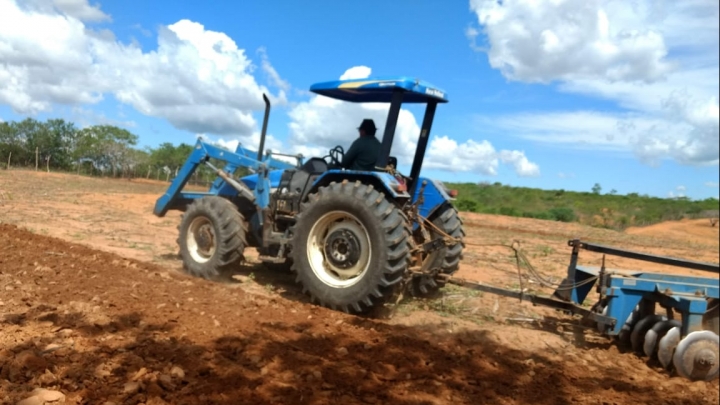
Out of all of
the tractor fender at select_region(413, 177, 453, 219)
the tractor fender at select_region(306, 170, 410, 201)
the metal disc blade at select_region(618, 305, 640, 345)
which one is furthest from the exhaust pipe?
the metal disc blade at select_region(618, 305, 640, 345)

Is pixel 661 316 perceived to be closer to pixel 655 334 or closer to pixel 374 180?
pixel 655 334

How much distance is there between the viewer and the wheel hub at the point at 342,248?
5.46 metres

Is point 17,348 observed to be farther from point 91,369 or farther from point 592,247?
point 592,247

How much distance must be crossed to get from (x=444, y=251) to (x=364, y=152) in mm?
1501

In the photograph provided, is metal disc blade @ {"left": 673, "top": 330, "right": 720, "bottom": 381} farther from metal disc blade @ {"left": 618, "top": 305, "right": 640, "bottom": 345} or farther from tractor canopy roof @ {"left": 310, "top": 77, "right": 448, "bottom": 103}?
tractor canopy roof @ {"left": 310, "top": 77, "right": 448, "bottom": 103}

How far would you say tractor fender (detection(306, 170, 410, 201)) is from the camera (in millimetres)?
5418

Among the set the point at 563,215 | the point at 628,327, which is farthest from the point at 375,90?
the point at 563,215

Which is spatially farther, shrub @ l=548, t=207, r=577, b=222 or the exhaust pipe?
shrub @ l=548, t=207, r=577, b=222

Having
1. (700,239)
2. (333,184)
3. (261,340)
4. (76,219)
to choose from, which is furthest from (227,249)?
(700,239)

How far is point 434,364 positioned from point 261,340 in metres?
1.30

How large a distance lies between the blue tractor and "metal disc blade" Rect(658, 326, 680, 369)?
2160 mm

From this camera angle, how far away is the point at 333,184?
552 cm

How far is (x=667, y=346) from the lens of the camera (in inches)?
182

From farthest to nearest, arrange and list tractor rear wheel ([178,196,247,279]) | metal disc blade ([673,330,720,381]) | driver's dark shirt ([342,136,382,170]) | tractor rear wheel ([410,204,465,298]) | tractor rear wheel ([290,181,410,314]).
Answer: tractor rear wheel ([178,196,247,279]), tractor rear wheel ([410,204,465,298]), driver's dark shirt ([342,136,382,170]), tractor rear wheel ([290,181,410,314]), metal disc blade ([673,330,720,381])
